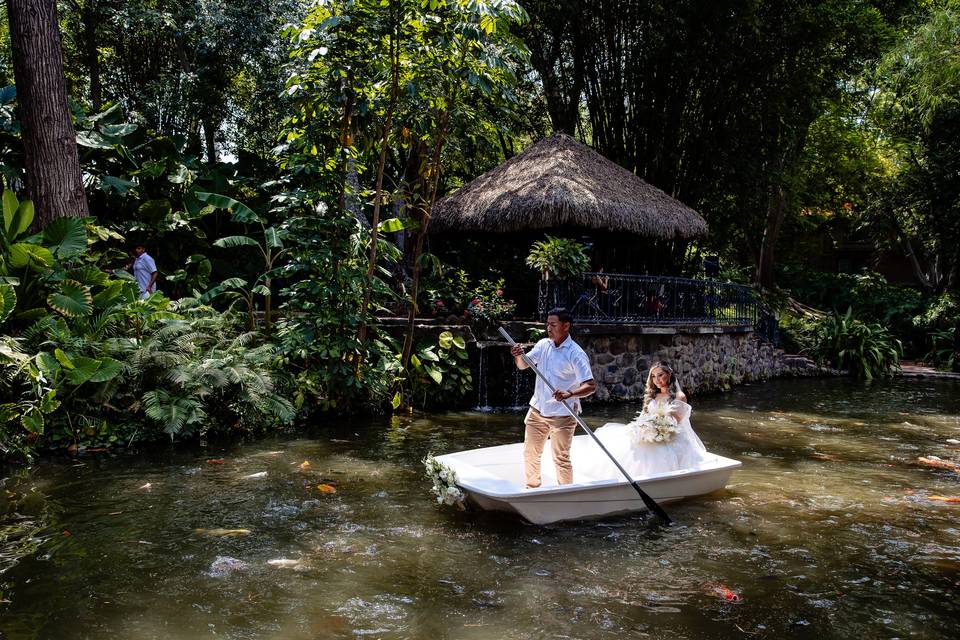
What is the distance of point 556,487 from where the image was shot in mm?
5898

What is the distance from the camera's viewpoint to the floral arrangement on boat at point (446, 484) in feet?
20.1

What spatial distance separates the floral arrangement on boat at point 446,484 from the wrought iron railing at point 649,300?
6779 millimetres

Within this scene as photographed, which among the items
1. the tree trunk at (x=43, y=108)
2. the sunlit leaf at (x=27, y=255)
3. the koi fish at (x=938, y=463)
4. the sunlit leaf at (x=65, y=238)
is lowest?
the koi fish at (x=938, y=463)

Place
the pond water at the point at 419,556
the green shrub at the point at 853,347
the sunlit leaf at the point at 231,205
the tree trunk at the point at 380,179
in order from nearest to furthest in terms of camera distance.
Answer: the pond water at the point at 419,556 < the tree trunk at the point at 380,179 < the sunlit leaf at the point at 231,205 < the green shrub at the point at 853,347

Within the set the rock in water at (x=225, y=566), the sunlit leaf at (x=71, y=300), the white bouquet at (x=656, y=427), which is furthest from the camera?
the sunlit leaf at (x=71, y=300)

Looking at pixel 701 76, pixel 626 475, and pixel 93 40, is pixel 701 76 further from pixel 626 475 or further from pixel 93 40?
pixel 93 40

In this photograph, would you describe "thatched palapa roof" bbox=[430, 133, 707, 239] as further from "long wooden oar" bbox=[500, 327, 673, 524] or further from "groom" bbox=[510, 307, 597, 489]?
"long wooden oar" bbox=[500, 327, 673, 524]

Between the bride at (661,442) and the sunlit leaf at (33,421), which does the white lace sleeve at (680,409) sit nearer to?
the bride at (661,442)

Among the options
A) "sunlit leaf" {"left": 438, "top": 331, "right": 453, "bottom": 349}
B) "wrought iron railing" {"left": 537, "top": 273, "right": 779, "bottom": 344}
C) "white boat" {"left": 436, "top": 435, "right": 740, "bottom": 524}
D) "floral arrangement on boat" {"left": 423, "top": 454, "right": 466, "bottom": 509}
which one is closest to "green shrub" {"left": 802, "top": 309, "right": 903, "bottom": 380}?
"wrought iron railing" {"left": 537, "top": 273, "right": 779, "bottom": 344}

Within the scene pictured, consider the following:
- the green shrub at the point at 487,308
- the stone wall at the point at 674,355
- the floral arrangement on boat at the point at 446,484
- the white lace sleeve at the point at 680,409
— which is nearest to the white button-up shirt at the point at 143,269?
the green shrub at the point at 487,308

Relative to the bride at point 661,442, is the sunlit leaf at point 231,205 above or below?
above

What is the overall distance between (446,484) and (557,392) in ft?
4.06

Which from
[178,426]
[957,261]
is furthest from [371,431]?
[957,261]

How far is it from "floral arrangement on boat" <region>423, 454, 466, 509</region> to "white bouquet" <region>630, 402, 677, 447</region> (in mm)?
1952
